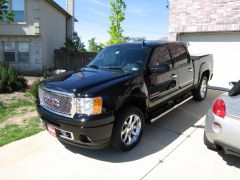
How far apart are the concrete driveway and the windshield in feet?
4.80

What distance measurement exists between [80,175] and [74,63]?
51.7 ft

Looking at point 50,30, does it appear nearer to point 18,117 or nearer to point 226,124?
point 18,117

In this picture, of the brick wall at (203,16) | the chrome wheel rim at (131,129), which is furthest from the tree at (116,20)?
the chrome wheel rim at (131,129)

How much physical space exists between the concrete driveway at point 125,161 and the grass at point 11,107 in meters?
2.25

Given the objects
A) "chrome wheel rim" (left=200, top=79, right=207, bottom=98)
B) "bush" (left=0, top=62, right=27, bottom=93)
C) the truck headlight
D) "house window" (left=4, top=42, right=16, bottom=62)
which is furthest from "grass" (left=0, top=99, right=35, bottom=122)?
"house window" (left=4, top=42, right=16, bottom=62)

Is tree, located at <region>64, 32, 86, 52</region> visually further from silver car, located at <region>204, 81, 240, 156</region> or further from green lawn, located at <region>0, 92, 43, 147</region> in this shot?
silver car, located at <region>204, 81, 240, 156</region>

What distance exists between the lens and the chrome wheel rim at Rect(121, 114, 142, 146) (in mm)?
4188

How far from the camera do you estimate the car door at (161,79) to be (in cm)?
470

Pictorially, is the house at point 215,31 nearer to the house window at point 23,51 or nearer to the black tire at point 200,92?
the black tire at point 200,92

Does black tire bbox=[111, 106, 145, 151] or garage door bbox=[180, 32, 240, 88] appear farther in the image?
garage door bbox=[180, 32, 240, 88]

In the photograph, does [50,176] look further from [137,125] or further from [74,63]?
[74,63]

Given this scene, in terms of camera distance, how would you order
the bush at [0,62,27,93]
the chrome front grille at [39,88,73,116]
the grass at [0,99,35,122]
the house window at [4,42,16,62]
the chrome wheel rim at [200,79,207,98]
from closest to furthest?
the chrome front grille at [39,88,73,116] → the grass at [0,99,35,122] → the chrome wheel rim at [200,79,207,98] → the bush at [0,62,27,93] → the house window at [4,42,16,62]

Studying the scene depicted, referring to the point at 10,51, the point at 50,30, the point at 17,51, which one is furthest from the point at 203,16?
the point at 10,51

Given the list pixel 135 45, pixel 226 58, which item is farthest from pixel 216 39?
pixel 135 45
